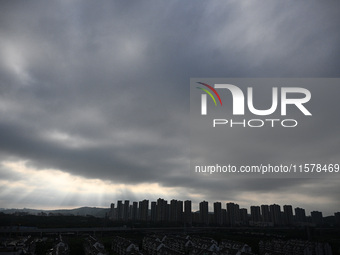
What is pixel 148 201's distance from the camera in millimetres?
104750

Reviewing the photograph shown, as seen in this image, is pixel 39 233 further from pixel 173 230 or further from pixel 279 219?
pixel 279 219

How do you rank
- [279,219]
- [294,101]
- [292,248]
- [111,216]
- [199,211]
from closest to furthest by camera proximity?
1. [294,101]
2. [292,248]
3. [279,219]
4. [199,211]
5. [111,216]

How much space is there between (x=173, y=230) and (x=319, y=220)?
2197 inches

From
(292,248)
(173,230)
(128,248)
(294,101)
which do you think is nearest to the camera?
(294,101)

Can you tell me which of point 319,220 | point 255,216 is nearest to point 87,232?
point 255,216

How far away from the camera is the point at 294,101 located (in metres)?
18.0

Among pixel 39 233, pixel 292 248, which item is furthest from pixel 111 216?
pixel 292 248

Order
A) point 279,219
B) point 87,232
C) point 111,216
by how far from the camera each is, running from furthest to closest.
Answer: point 111,216 < point 279,219 < point 87,232

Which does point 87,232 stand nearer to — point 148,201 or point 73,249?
point 73,249

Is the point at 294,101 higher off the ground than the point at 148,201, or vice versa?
the point at 294,101

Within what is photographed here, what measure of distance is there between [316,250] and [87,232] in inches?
2107

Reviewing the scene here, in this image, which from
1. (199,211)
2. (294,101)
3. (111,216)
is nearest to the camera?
(294,101)

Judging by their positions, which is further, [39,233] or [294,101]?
[39,233]

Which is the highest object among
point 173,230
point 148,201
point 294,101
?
point 294,101
